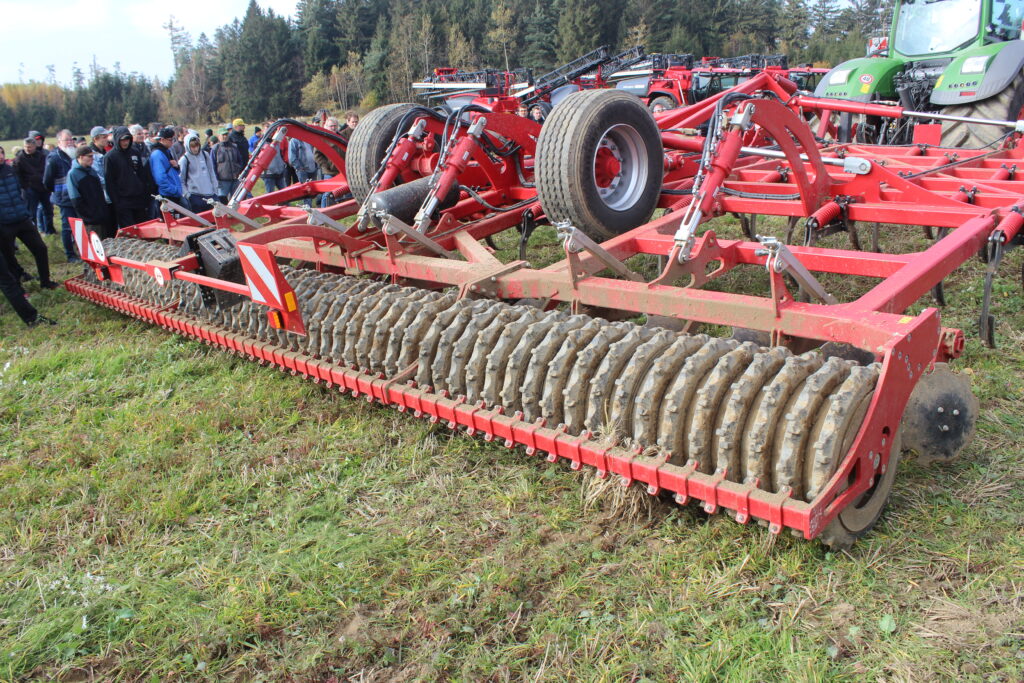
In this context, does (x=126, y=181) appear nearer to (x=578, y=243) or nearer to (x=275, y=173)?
(x=275, y=173)

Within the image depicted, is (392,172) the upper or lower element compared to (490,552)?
upper

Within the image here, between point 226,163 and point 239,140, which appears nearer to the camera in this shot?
point 226,163

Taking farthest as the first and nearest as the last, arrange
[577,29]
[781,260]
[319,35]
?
[319,35], [577,29], [781,260]

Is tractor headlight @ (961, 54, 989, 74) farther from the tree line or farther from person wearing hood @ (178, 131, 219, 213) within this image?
the tree line

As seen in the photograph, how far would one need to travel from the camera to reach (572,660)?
2207mm

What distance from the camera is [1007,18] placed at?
25.5ft

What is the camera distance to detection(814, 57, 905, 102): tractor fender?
25.6ft

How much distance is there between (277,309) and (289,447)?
71cm

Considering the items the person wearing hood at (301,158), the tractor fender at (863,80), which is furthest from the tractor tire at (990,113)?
the person wearing hood at (301,158)

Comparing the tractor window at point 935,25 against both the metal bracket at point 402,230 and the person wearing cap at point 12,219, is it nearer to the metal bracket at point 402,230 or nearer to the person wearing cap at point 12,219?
the metal bracket at point 402,230

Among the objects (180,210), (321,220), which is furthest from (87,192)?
(321,220)

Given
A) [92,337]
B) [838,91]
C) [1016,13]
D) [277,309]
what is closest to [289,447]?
[277,309]

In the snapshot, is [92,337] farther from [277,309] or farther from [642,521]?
[642,521]

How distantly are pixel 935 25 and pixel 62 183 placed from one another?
10.1 metres
